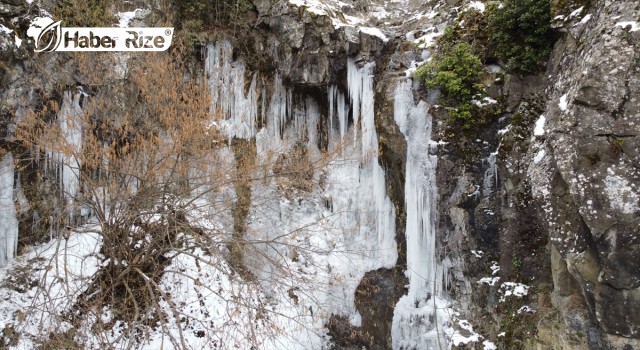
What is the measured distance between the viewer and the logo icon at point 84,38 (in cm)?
790

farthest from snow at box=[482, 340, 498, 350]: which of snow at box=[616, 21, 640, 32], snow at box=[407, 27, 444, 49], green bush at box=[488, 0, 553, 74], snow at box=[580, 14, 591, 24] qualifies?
snow at box=[407, 27, 444, 49]

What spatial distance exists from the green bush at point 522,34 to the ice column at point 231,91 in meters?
5.42

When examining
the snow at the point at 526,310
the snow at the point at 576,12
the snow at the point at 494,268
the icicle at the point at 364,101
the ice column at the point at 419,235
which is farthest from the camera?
the icicle at the point at 364,101

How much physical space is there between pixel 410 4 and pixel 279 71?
3.46 metres

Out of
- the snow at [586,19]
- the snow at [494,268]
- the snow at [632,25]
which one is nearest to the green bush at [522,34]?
the snow at [586,19]

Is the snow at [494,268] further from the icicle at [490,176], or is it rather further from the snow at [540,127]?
the snow at [540,127]

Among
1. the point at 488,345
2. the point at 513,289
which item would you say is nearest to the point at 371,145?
the point at 513,289

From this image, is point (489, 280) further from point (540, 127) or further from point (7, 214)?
point (7, 214)

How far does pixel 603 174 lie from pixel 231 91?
777 centimetres

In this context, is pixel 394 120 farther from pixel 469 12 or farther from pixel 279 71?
pixel 279 71

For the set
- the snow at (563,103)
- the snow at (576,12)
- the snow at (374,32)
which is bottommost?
the snow at (563,103)

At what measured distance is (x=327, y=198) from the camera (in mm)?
10258

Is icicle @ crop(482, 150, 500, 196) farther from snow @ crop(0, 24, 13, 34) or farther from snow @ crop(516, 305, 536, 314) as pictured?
snow @ crop(0, 24, 13, 34)

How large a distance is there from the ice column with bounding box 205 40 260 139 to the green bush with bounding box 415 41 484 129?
4363 millimetres
